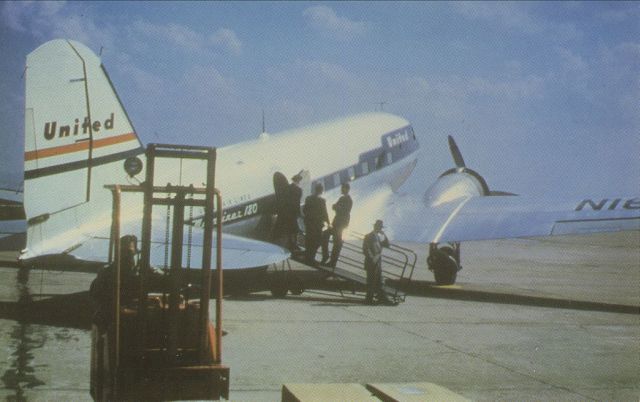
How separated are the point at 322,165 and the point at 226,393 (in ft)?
45.8

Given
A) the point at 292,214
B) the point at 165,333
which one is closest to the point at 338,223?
the point at 292,214

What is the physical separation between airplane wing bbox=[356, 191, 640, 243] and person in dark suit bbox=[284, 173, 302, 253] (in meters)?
3.53

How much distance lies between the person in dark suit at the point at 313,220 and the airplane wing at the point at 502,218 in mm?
3157

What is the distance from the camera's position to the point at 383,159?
925 inches

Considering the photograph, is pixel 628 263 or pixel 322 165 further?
pixel 628 263

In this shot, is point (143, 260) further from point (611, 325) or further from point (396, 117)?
point (396, 117)

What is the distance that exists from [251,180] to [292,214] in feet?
4.23

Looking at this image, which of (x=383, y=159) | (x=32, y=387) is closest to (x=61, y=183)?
(x=32, y=387)

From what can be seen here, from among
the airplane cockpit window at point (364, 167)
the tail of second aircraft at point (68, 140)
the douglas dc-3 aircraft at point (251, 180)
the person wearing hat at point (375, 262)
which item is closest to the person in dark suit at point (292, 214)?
the douglas dc-3 aircraft at point (251, 180)

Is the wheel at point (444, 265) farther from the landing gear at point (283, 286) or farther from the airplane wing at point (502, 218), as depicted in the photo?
the landing gear at point (283, 286)

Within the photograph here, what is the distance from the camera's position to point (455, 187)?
73.1 feet

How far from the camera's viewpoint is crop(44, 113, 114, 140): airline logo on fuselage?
1277 centimetres

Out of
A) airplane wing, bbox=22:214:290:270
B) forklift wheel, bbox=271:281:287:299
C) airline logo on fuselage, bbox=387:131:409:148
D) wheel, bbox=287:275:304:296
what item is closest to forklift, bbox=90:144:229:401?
airplane wing, bbox=22:214:290:270

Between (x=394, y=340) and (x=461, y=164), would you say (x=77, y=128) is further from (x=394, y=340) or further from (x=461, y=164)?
(x=461, y=164)
